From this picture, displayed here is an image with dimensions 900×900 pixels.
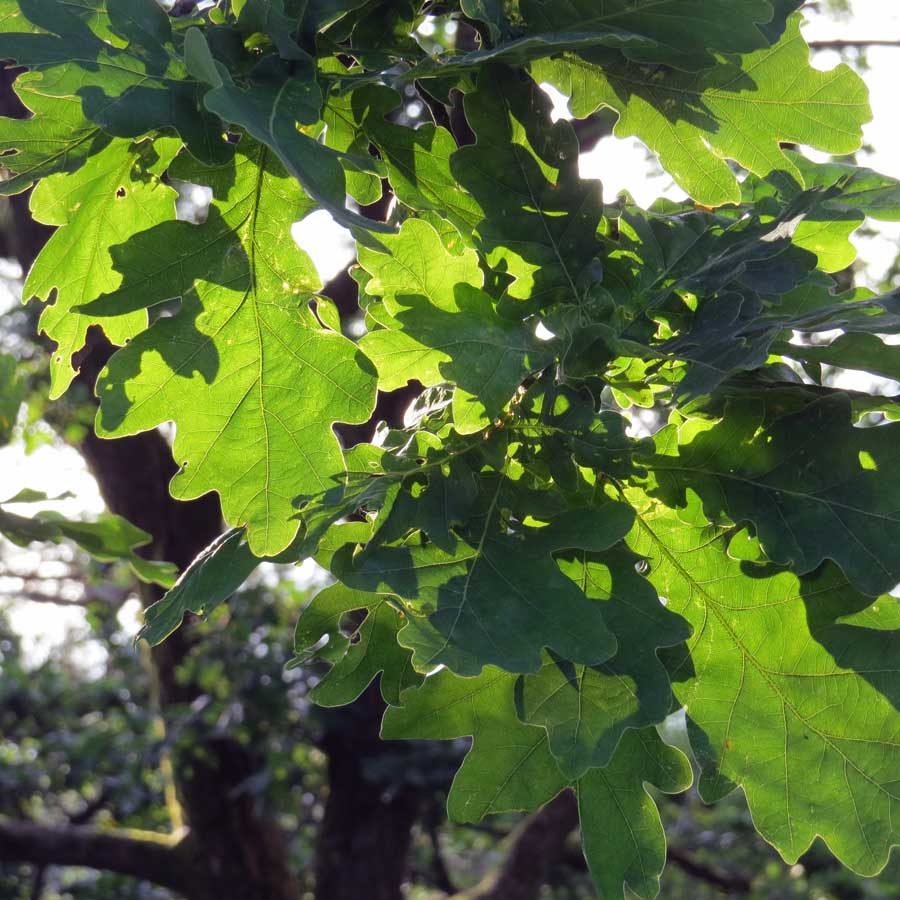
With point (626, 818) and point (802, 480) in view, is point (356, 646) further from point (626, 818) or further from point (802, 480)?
point (802, 480)

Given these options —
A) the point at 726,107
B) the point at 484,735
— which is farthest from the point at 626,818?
the point at 726,107

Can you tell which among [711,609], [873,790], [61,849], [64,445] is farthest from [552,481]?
[61,849]

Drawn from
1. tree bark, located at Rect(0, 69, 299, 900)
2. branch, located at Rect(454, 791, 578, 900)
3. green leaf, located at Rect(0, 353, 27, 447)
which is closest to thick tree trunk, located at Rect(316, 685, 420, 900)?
tree bark, located at Rect(0, 69, 299, 900)

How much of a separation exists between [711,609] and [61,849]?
14.9 ft

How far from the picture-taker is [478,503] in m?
0.98

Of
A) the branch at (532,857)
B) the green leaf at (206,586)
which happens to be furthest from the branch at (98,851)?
the green leaf at (206,586)

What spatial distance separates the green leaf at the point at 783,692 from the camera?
104 cm

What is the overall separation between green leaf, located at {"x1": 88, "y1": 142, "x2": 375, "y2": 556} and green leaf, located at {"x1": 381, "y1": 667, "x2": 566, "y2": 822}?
0.27m

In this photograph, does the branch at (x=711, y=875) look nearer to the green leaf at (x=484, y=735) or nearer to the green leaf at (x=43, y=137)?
the green leaf at (x=484, y=735)

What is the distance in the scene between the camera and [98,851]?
192 inches

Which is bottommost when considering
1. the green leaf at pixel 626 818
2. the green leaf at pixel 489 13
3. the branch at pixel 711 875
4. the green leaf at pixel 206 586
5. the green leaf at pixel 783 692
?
the branch at pixel 711 875

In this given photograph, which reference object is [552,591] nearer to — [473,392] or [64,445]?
[473,392]

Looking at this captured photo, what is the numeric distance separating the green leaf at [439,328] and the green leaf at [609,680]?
20 cm

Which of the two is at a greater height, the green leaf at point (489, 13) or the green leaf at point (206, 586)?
the green leaf at point (489, 13)
